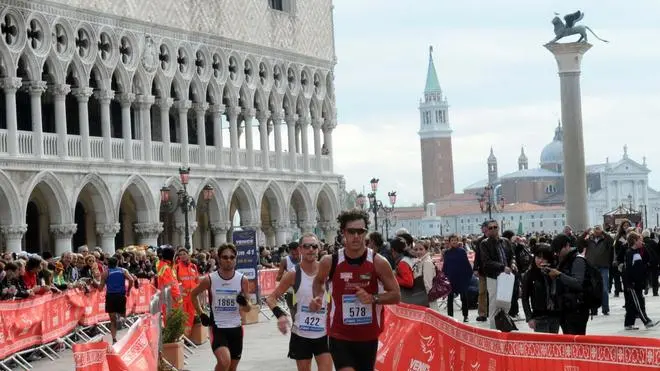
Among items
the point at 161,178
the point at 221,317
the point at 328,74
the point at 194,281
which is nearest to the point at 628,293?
the point at 194,281

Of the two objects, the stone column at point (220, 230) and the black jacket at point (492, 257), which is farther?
the stone column at point (220, 230)

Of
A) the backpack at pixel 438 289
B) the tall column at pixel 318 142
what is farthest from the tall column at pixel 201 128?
the backpack at pixel 438 289

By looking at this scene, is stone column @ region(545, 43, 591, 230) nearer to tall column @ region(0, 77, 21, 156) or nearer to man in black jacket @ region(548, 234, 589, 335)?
tall column @ region(0, 77, 21, 156)

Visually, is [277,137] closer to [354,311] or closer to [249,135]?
[249,135]

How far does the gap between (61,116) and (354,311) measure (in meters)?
29.4

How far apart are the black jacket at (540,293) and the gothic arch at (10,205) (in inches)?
990

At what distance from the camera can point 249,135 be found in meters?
49.3

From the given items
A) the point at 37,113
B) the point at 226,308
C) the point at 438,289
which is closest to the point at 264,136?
the point at 37,113

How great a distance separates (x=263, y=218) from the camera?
171ft

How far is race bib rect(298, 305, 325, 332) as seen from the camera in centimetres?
1229

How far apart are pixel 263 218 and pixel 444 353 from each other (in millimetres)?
39086

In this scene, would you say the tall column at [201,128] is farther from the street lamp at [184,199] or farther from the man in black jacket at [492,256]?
the man in black jacket at [492,256]

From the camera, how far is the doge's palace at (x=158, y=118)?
124ft

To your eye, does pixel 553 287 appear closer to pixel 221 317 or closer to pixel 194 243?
pixel 221 317
